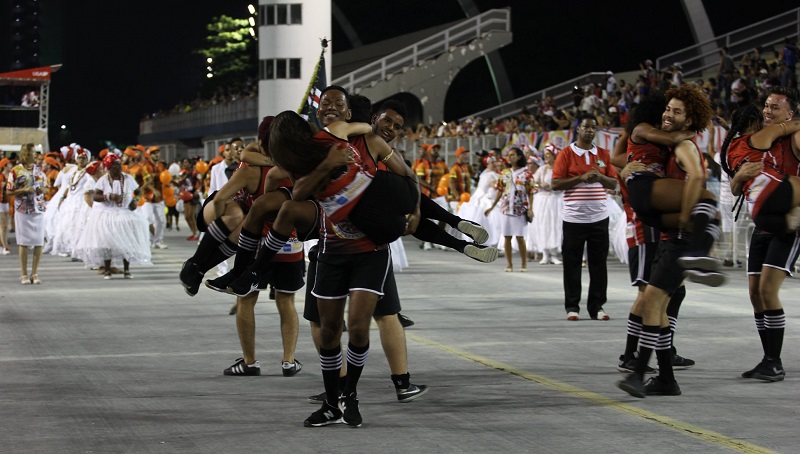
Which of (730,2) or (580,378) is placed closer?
(580,378)

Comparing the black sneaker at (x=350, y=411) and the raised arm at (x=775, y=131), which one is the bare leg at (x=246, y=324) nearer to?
the black sneaker at (x=350, y=411)

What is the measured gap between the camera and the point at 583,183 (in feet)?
41.0

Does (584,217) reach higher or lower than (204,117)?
lower

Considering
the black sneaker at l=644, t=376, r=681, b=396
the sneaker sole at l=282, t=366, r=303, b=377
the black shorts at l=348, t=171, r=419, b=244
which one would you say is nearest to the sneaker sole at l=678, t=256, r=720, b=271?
Result: the black sneaker at l=644, t=376, r=681, b=396

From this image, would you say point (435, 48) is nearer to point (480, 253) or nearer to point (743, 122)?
point (743, 122)

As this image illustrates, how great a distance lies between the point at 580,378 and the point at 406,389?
5.01 feet

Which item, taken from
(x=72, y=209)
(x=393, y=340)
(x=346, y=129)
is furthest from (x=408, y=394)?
(x=72, y=209)

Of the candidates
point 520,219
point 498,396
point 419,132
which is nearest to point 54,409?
point 498,396

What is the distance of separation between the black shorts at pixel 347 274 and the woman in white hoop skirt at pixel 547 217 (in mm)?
14018

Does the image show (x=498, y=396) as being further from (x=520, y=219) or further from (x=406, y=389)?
(x=520, y=219)

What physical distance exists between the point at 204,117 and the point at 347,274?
6217 cm

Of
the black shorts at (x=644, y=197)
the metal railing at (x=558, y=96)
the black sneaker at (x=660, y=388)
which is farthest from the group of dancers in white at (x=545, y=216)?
the metal railing at (x=558, y=96)

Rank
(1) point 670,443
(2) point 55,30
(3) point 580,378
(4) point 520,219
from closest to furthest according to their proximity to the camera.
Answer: (1) point 670,443 → (3) point 580,378 → (4) point 520,219 → (2) point 55,30

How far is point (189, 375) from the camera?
9094 millimetres
